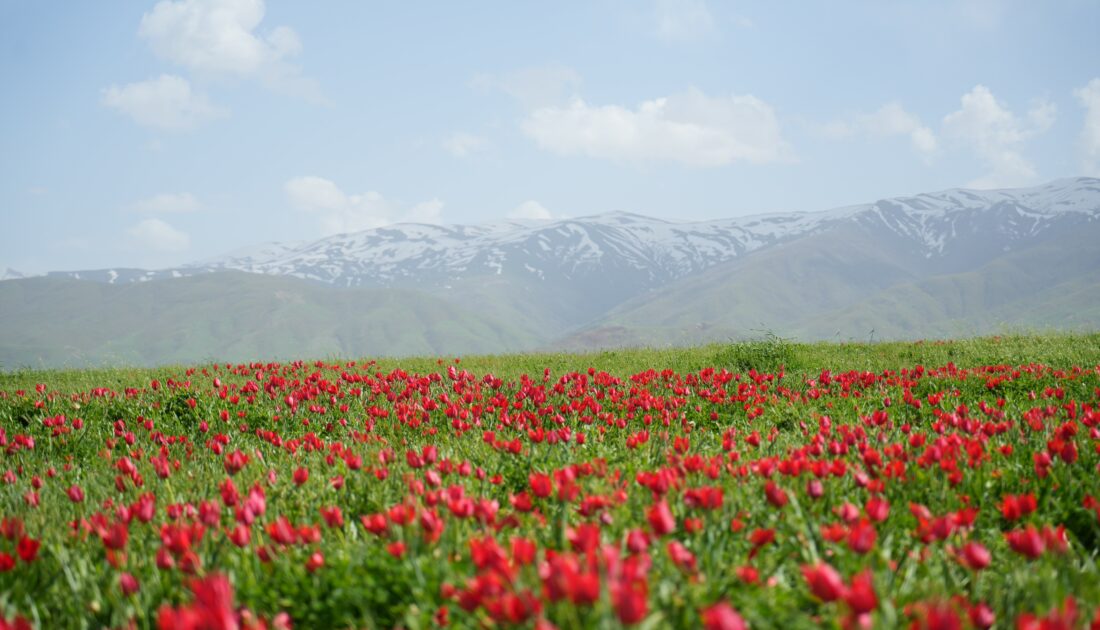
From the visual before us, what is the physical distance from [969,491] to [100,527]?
5.12 metres

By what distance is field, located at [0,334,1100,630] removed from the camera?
8.79ft

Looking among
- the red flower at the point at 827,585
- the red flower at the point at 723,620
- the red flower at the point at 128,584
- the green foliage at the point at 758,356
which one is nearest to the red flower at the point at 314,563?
the red flower at the point at 128,584

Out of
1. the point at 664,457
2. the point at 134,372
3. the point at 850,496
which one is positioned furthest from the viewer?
the point at 134,372

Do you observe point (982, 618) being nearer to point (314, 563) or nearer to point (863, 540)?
point (863, 540)

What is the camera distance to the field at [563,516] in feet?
8.79

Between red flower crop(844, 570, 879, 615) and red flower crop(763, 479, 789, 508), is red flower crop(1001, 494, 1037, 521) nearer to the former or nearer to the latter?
red flower crop(763, 479, 789, 508)

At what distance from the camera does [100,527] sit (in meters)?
3.58

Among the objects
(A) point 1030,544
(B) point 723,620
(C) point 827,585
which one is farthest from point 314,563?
(A) point 1030,544

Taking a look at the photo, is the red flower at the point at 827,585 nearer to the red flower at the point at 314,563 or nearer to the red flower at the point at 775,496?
the red flower at the point at 775,496

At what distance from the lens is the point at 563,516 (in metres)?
3.36

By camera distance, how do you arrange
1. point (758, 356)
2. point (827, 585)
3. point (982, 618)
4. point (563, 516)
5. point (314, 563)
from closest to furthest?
point (827, 585), point (982, 618), point (314, 563), point (563, 516), point (758, 356)

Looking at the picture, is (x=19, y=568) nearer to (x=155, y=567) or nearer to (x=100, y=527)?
(x=100, y=527)

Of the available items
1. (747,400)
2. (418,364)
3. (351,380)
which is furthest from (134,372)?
(747,400)

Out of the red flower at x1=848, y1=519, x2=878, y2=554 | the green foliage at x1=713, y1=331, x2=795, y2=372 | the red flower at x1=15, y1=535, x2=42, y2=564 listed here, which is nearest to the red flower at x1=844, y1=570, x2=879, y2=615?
the red flower at x1=848, y1=519, x2=878, y2=554
